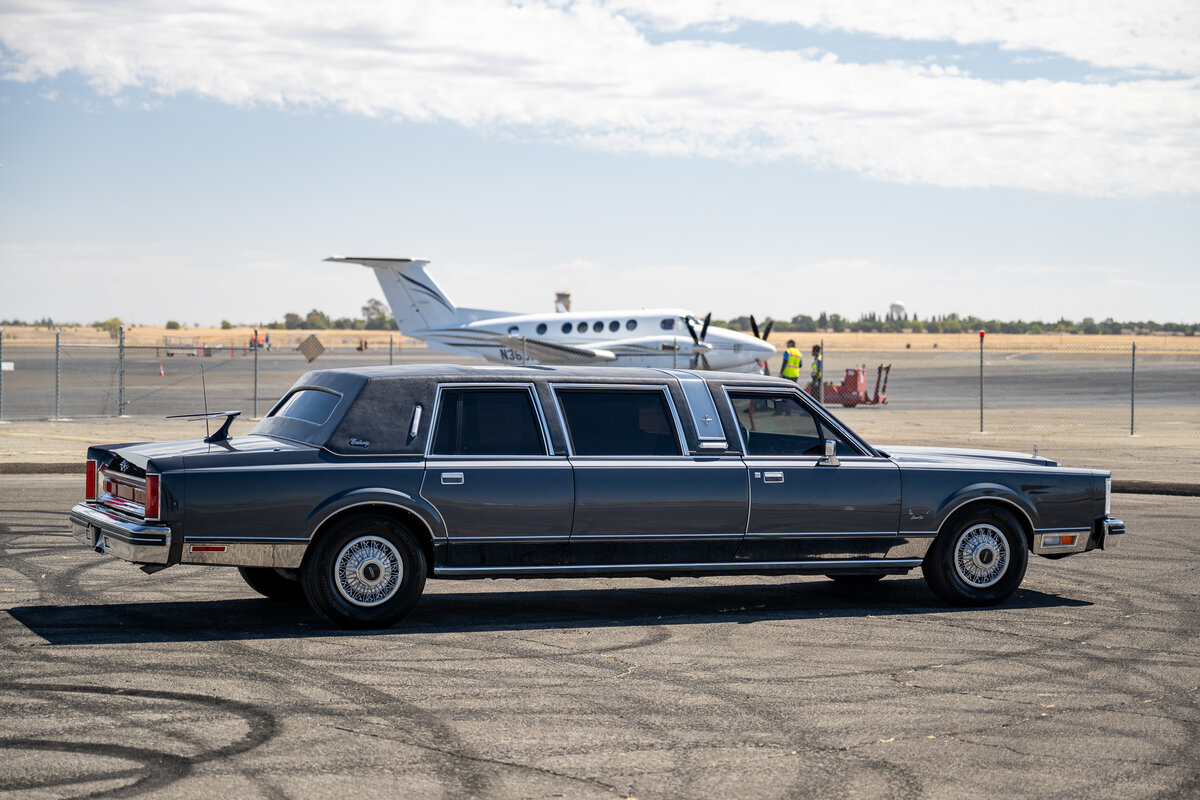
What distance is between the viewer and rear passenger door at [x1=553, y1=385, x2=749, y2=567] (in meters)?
8.66

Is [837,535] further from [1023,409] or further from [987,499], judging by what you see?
[1023,409]

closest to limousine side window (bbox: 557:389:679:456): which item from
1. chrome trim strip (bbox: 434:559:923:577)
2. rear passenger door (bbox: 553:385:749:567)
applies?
rear passenger door (bbox: 553:385:749:567)

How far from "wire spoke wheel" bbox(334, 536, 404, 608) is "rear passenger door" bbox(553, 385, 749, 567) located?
1183mm

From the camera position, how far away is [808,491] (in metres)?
9.06

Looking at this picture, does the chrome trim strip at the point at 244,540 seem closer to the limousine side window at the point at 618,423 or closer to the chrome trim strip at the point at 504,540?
the chrome trim strip at the point at 504,540

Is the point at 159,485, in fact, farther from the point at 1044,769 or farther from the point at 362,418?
the point at 1044,769

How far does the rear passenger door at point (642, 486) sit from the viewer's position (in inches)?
341

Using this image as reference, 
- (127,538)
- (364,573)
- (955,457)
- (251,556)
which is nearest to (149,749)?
(251,556)

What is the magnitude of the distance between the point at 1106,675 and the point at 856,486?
2.33 m

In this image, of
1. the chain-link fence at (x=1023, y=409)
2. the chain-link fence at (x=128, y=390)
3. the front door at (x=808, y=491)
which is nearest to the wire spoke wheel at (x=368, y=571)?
the front door at (x=808, y=491)

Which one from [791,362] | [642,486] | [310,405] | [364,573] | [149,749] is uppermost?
[791,362]

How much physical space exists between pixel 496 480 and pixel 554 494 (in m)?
0.39

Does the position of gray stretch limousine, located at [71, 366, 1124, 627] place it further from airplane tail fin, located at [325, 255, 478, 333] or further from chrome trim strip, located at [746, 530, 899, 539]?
airplane tail fin, located at [325, 255, 478, 333]

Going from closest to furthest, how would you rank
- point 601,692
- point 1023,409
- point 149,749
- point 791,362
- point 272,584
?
point 149,749, point 601,692, point 272,584, point 791,362, point 1023,409
